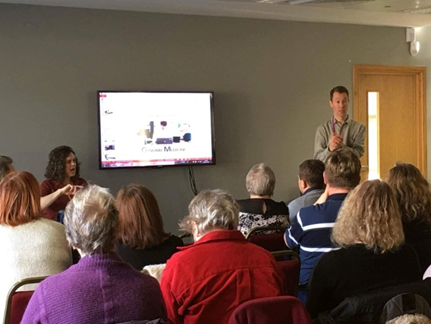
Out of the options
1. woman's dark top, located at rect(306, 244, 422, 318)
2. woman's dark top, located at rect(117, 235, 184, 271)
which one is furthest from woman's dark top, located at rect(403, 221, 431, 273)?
woman's dark top, located at rect(117, 235, 184, 271)

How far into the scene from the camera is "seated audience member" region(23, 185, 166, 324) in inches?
73.5

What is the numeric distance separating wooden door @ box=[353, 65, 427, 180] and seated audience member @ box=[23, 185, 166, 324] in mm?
5528

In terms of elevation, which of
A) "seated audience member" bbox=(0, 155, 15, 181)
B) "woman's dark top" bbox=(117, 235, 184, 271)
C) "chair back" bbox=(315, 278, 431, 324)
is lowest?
"chair back" bbox=(315, 278, 431, 324)

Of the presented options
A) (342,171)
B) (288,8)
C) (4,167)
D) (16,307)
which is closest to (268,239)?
(342,171)

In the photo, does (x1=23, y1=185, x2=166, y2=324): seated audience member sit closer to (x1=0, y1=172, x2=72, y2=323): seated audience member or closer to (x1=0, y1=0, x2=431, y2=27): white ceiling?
(x1=0, y1=172, x2=72, y2=323): seated audience member

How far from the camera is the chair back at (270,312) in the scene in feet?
6.53

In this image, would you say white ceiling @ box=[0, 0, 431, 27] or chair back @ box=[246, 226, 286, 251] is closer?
chair back @ box=[246, 226, 286, 251]

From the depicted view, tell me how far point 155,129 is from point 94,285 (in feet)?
13.2

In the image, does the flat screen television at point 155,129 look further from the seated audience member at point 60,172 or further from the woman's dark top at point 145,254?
the woman's dark top at point 145,254

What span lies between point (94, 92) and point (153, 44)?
78 centimetres

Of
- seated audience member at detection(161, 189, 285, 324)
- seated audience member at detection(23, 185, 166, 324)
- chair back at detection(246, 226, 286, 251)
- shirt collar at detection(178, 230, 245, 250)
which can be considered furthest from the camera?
chair back at detection(246, 226, 286, 251)

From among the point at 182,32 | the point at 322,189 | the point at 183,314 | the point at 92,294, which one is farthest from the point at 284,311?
the point at 182,32

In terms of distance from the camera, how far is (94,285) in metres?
1.90

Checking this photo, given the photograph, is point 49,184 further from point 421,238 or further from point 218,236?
point 421,238
